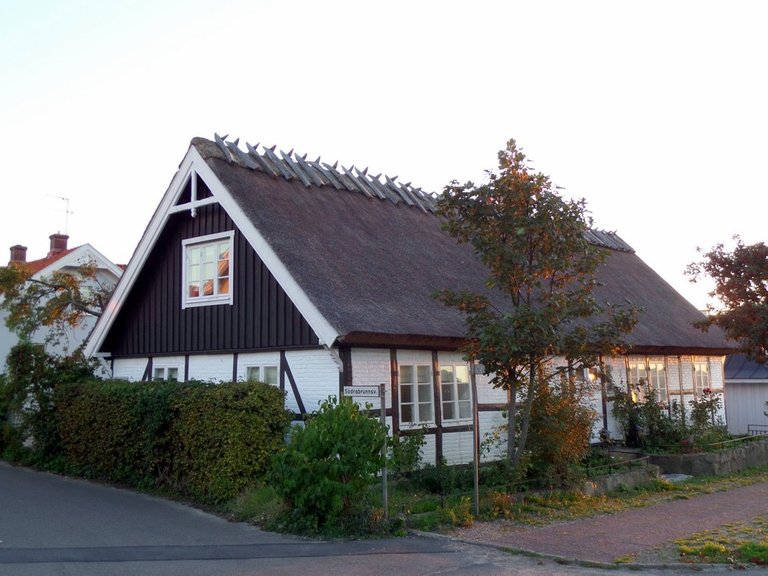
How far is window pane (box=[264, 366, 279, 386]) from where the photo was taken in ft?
51.9

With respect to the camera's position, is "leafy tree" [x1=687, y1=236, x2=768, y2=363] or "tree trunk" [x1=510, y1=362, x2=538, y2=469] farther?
"leafy tree" [x1=687, y1=236, x2=768, y2=363]

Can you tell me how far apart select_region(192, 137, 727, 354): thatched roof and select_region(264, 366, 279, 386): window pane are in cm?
229

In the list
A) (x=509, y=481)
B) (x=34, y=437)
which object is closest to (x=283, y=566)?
(x=509, y=481)

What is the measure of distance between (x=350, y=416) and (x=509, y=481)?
137 inches

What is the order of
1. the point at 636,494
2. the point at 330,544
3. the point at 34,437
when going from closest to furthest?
1. the point at 330,544
2. the point at 636,494
3. the point at 34,437

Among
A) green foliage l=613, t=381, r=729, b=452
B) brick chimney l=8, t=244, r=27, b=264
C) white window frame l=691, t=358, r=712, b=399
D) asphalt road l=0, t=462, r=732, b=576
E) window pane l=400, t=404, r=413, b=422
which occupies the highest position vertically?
brick chimney l=8, t=244, r=27, b=264

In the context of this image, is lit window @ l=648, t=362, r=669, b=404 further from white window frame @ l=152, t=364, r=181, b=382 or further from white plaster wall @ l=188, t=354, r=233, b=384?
white window frame @ l=152, t=364, r=181, b=382

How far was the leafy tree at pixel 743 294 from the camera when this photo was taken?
64.0 ft

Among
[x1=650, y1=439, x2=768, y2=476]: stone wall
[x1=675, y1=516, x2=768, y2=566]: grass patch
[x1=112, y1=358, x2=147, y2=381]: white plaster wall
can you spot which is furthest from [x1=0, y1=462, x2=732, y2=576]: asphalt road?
[x1=650, y1=439, x2=768, y2=476]: stone wall

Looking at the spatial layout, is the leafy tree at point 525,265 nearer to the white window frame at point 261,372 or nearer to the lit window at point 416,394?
the lit window at point 416,394

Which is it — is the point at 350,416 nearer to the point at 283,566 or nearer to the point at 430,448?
the point at 283,566

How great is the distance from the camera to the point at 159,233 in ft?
59.5

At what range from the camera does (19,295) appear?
2242 centimetres

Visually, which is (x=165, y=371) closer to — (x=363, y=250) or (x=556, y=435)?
(x=363, y=250)
